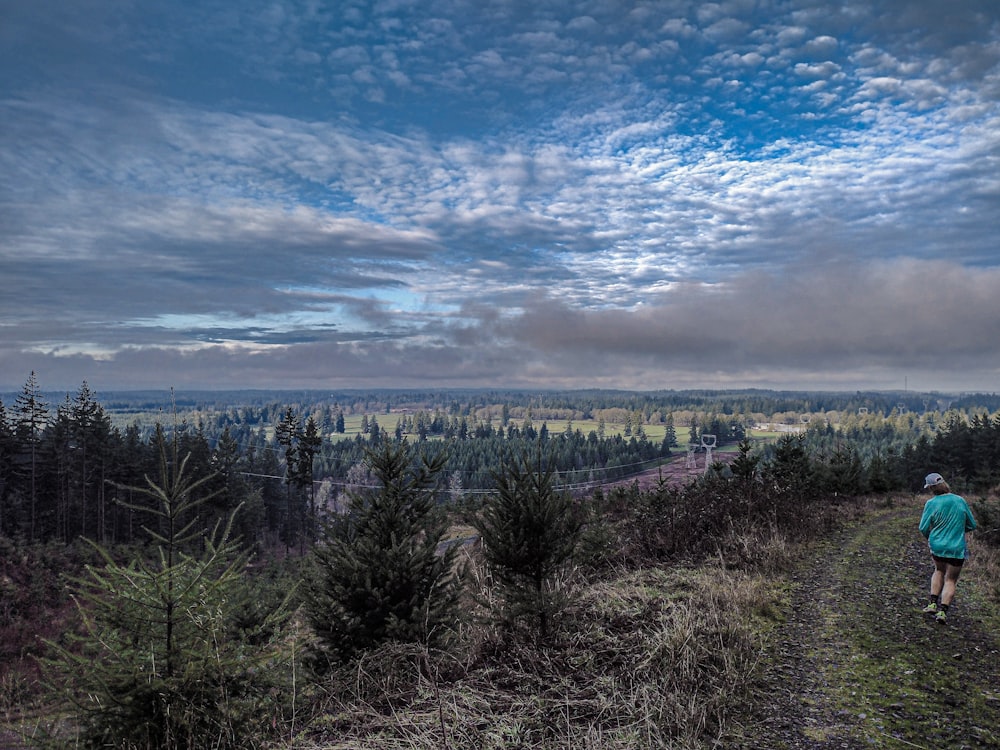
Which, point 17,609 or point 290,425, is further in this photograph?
point 290,425

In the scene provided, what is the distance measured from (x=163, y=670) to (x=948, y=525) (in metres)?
10.2

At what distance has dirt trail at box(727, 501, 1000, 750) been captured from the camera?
473 cm

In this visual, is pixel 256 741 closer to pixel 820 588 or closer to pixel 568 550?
pixel 568 550

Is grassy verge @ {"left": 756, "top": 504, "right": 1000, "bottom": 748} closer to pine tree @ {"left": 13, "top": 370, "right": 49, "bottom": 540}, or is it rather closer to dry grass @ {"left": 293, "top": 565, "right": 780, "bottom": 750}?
dry grass @ {"left": 293, "top": 565, "right": 780, "bottom": 750}

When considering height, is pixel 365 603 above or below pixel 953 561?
below

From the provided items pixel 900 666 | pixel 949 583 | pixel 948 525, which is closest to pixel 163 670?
pixel 900 666

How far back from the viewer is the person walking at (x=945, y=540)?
793cm

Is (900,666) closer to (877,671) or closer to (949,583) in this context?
(877,671)

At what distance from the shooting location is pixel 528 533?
7.53 m

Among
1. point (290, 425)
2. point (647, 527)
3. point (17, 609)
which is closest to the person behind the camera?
point (647, 527)

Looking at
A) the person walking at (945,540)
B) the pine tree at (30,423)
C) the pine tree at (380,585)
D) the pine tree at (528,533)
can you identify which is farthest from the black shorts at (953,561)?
the pine tree at (30,423)

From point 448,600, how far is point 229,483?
54771 millimetres

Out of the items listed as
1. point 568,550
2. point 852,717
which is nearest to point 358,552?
point 568,550

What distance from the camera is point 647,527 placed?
13258 millimetres
